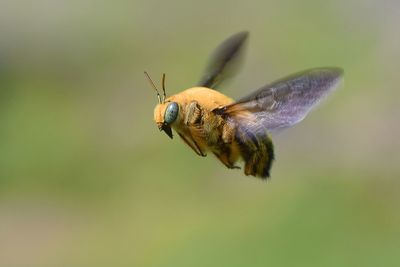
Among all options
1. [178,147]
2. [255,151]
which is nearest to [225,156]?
[255,151]

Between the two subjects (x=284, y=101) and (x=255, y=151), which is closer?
(x=284, y=101)

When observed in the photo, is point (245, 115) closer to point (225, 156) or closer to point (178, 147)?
point (225, 156)

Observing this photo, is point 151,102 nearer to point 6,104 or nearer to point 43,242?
point 6,104

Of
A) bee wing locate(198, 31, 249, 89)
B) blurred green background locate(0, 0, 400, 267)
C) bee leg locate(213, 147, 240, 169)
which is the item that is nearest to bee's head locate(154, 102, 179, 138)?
bee leg locate(213, 147, 240, 169)

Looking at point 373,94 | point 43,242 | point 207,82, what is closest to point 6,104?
point 43,242

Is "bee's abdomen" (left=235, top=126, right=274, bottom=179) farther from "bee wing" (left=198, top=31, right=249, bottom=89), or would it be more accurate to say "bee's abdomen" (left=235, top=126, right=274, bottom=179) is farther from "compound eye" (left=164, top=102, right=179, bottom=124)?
"bee wing" (left=198, top=31, right=249, bottom=89)

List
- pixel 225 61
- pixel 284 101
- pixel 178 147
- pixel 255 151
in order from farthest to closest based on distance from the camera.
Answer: pixel 178 147 < pixel 225 61 < pixel 255 151 < pixel 284 101
